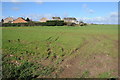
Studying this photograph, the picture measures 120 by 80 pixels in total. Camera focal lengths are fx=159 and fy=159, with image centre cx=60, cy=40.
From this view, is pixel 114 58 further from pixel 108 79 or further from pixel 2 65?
pixel 2 65

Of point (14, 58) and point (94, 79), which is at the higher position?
point (14, 58)

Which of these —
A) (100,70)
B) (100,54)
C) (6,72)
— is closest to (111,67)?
(100,70)

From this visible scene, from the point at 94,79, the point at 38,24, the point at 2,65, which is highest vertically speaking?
the point at 38,24

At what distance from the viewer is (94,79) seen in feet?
24.4

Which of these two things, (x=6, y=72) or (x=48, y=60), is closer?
(x=6, y=72)

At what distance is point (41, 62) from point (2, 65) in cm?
220

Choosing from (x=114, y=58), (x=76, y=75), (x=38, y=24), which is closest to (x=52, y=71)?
(x=76, y=75)

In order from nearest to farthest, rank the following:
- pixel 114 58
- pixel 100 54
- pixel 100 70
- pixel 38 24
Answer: pixel 100 70, pixel 114 58, pixel 100 54, pixel 38 24

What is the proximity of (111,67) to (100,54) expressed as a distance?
2955 millimetres

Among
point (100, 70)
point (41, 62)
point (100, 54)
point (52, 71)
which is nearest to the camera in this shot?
point (52, 71)

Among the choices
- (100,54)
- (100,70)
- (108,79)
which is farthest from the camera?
(100,54)

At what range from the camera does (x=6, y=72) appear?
7438mm

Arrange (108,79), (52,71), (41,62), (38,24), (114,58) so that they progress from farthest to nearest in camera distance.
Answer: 1. (38,24)
2. (114,58)
3. (41,62)
4. (52,71)
5. (108,79)

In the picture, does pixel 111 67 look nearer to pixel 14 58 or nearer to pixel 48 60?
pixel 48 60
